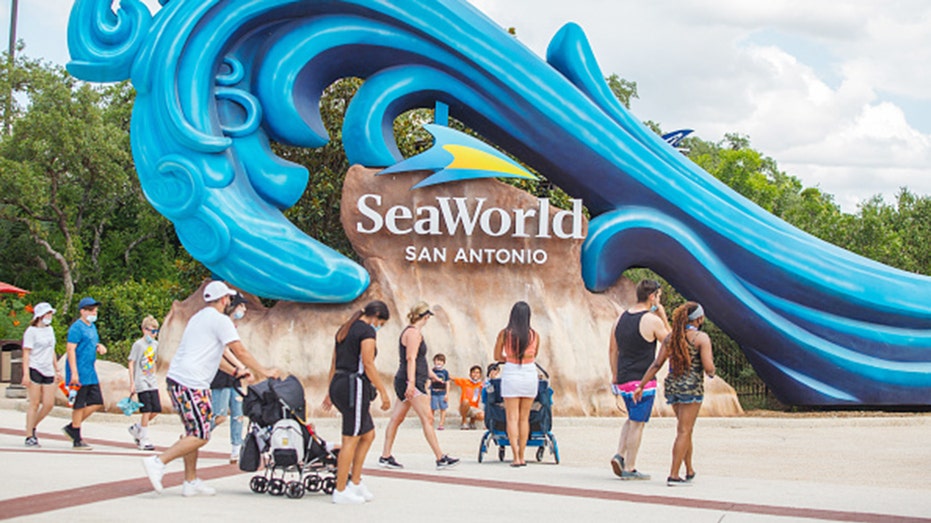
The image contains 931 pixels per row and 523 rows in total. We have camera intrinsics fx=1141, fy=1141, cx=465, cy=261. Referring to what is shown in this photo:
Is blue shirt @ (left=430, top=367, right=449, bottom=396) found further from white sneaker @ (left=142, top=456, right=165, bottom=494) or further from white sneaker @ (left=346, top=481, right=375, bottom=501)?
white sneaker @ (left=142, top=456, right=165, bottom=494)

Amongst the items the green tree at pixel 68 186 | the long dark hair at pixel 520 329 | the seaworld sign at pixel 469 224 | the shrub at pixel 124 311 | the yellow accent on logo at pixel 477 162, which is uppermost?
the green tree at pixel 68 186

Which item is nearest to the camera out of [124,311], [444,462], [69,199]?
[444,462]

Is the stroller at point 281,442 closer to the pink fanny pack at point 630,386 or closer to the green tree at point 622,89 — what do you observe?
the pink fanny pack at point 630,386

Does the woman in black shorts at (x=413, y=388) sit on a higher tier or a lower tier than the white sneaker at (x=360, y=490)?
higher

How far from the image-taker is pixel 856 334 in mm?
16844

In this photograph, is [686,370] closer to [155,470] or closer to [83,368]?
[155,470]

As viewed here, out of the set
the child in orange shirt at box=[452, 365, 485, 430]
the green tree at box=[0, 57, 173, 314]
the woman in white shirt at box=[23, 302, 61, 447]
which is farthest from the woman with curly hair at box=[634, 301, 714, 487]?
the green tree at box=[0, 57, 173, 314]

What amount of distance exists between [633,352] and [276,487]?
3235mm


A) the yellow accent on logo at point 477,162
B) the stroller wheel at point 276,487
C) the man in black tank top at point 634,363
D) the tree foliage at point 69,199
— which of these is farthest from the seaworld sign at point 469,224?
the tree foliage at point 69,199

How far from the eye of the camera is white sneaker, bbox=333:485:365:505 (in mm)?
7906

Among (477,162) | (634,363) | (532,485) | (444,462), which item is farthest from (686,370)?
(477,162)

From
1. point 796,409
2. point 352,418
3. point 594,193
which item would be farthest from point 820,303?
point 352,418

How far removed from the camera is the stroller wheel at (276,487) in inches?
324

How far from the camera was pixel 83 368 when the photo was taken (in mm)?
11391
